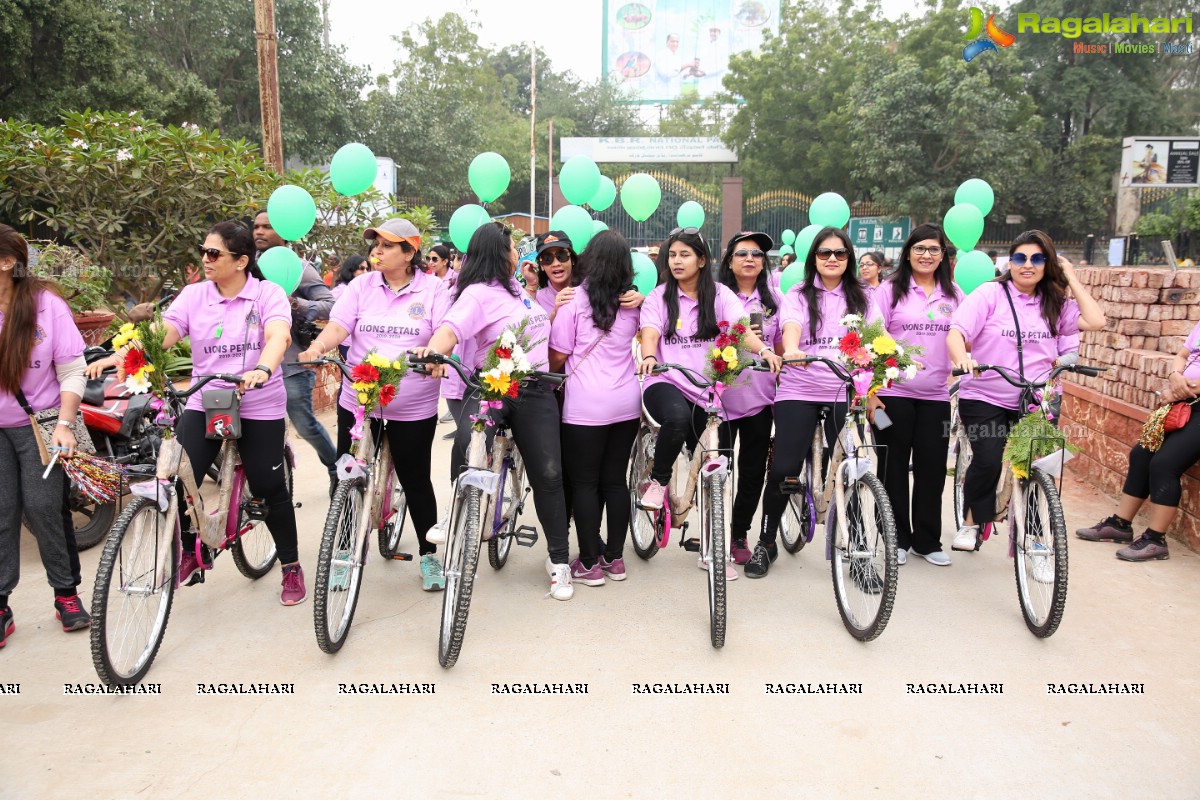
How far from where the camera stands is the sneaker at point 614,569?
486 cm

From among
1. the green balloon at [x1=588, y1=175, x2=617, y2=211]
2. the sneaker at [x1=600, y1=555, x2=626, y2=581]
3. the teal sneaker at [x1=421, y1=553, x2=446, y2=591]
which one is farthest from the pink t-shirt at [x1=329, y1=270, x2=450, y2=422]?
the green balloon at [x1=588, y1=175, x2=617, y2=211]

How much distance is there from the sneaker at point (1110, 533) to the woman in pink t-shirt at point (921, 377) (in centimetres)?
123

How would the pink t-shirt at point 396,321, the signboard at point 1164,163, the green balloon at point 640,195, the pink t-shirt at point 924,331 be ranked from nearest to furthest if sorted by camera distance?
the pink t-shirt at point 396,321, the pink t-shirt at point 924,331, the green balloon at point 640,195, the signboard at point 1164,163

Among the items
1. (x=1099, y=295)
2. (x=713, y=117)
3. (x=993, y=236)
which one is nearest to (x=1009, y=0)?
(x=993, y=236)

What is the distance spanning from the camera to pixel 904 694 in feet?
11.7

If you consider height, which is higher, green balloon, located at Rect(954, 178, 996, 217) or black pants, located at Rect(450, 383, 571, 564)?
green balloon, located at Rect(954, 178, 996, 217)

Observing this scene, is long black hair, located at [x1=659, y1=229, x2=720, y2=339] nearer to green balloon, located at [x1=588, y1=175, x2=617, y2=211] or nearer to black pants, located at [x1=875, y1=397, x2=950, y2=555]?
black pants, located at [x1=875, y1=397, x2=950, y2=555]

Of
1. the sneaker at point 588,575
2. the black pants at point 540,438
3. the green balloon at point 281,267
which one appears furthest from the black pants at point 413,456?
the green balloon at point 281,267

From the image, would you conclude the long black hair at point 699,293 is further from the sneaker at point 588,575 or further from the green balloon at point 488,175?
the green balloon at point 488,175

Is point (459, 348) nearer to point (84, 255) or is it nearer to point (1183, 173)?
point (84, 255)

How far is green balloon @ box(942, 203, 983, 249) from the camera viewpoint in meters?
7.62

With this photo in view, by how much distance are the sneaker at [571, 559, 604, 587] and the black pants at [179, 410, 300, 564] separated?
1474 mm

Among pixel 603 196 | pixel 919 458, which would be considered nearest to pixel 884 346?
pixel 919 458

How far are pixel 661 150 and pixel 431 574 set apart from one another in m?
25.2
